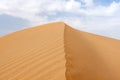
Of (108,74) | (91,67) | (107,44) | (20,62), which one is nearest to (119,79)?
(108,74)

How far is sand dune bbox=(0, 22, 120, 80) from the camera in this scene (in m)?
7.65

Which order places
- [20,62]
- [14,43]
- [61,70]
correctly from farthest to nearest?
[14,43]
[20,62]
[61,70]

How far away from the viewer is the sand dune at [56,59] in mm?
7648

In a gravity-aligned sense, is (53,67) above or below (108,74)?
above

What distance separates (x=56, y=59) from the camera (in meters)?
8.09

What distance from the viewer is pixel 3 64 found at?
9242mm

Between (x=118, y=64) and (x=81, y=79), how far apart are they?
10.3ft

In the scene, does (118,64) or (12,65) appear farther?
(118,64)

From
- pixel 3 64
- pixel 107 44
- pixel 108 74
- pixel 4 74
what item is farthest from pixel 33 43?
pixel 107 44

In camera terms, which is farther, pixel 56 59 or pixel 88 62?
pixel 88 62

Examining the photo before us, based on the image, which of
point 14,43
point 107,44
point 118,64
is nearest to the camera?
point 118,64

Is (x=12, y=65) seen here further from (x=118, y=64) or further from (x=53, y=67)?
(x=118, y=64)

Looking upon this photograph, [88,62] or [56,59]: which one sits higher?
[56,59]

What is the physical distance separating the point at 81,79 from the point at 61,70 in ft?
1.80
